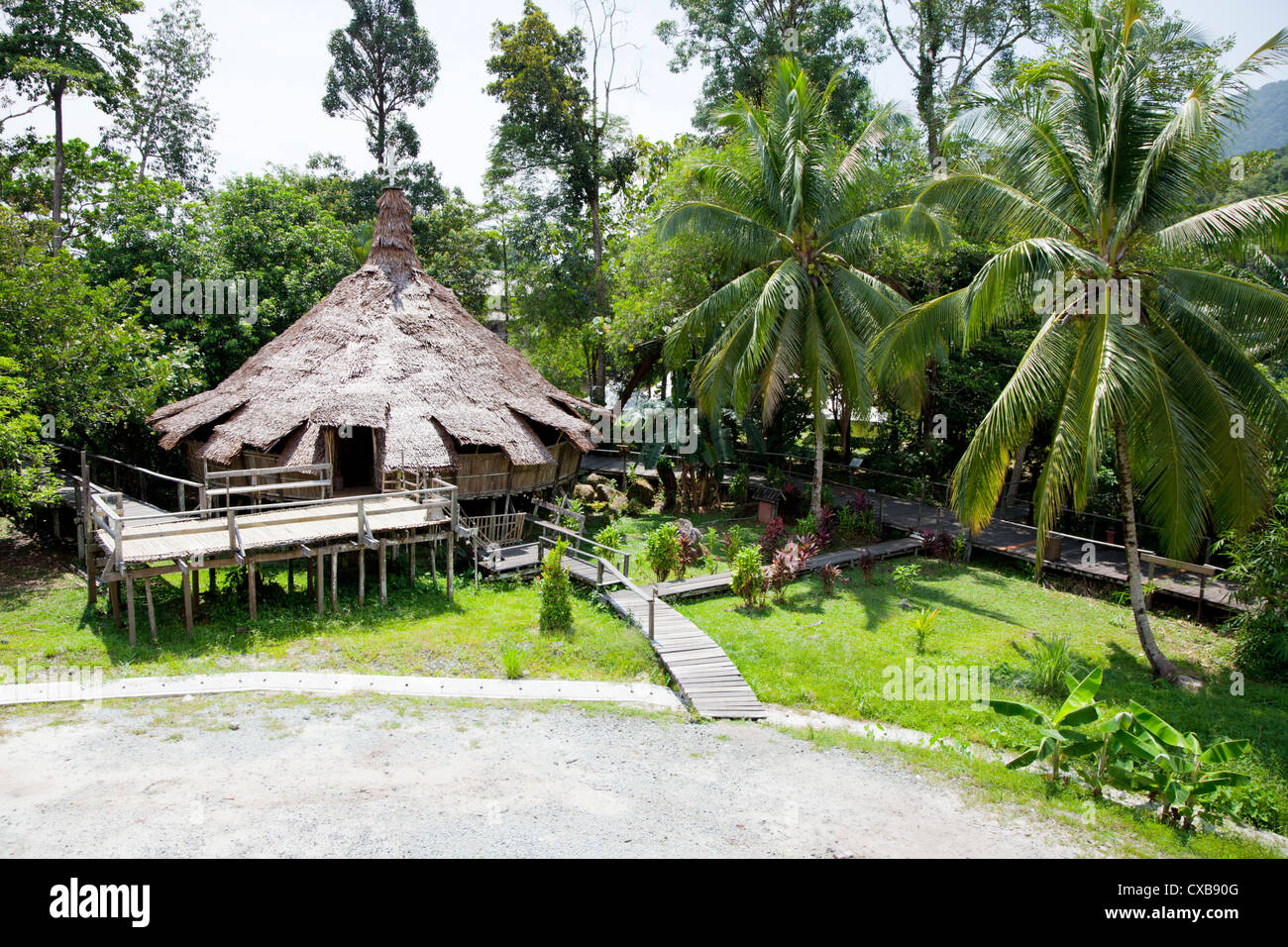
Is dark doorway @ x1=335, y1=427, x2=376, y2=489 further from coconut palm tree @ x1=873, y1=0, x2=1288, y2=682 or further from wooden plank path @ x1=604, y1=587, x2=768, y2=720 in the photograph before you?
coconut palm tree @ x1=873, y1=0, x2=1288, y2=682

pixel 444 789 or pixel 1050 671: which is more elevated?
pixel 1050 671

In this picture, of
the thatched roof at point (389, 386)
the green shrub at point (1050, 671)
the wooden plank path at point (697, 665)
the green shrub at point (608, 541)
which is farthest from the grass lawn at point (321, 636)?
the green shrub at point (1050, 671)

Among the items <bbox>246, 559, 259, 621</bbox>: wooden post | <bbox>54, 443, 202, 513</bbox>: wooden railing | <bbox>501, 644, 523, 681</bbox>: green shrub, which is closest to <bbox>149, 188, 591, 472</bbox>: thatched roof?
<bbox>54, 443, 202, 513</bbox>: wooden railing

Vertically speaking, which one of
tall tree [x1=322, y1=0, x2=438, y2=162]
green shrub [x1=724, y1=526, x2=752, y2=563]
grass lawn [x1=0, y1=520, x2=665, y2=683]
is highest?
tall tree [x1=322, y1=0, x2=438, y2=162]

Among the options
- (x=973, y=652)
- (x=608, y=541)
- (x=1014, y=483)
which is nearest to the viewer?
(x=973, y=652)

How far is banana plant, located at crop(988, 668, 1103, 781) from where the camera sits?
8062mm

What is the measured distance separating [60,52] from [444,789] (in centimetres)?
2751

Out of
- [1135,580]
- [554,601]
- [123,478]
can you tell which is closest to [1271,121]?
[1135,580]

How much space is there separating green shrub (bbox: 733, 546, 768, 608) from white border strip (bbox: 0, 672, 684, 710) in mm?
3828

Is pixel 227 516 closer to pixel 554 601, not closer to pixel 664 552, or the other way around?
pixel 554 601

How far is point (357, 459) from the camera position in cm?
1944

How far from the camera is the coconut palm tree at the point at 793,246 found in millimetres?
16578
